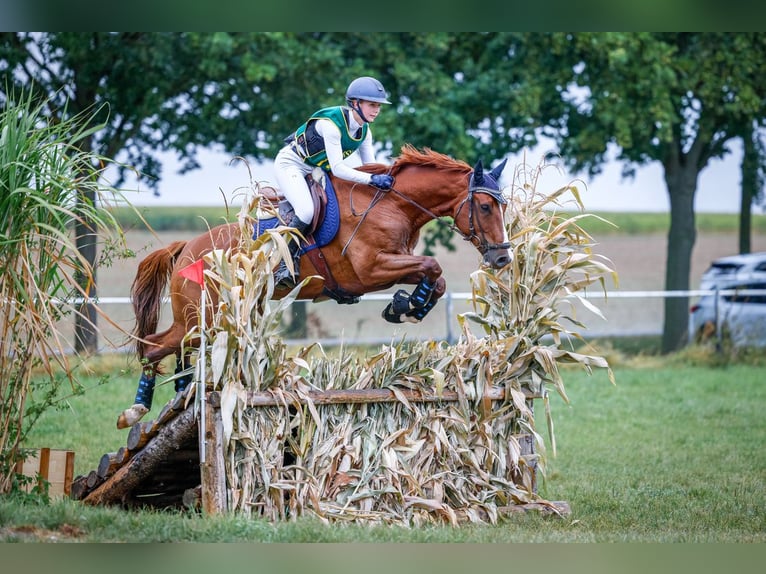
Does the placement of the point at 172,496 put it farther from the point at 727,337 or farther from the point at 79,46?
the point at 727,337

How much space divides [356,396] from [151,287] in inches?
90.9

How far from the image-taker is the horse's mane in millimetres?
6078

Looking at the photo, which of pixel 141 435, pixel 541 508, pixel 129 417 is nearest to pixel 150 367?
pixel 129 417

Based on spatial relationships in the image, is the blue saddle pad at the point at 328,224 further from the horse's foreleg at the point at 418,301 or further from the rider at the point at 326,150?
the horse's foreleg at the point at 418,301

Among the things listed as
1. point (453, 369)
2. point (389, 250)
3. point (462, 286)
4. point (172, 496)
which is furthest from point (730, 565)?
point (462, 286)

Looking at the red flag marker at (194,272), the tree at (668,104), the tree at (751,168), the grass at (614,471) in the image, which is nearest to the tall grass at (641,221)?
the tree at (751,168)

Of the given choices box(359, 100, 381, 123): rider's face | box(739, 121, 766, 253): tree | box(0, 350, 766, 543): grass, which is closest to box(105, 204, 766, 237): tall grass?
box(739, 121, 766, 253): tree

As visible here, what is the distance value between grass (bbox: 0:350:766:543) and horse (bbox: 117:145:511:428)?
122cm

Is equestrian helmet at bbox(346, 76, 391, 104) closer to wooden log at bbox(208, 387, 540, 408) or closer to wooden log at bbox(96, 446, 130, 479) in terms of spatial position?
wooden log at bbox(208, 387, 540, 408)

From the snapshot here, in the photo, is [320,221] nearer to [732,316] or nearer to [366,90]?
[366,90]

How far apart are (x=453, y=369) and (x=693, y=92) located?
11.2 metres

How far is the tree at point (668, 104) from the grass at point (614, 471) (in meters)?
2.85

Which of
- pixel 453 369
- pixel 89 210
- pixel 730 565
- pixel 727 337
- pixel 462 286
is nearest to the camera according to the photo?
pixel 730 565
